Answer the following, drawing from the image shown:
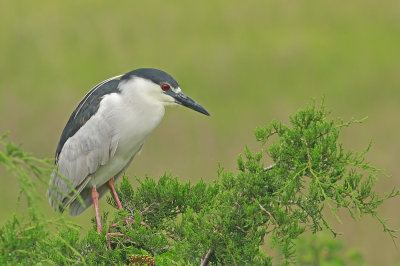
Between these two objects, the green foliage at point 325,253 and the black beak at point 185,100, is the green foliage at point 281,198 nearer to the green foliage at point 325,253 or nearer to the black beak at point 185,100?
the green foliage at point 325,253

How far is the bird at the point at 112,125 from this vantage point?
5.30 metres

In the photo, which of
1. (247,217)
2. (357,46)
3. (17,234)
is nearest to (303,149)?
(247,217)

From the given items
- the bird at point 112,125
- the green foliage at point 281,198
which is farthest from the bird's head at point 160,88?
→ the green foliage at point 281,198

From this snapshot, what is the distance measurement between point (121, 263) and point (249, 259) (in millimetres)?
1046

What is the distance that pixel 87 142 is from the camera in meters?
5.62

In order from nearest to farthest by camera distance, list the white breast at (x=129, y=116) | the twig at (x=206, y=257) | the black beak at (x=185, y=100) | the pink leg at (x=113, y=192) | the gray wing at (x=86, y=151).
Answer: the twig at (x=206, y=257) → the pink leg at (x=113, y=192) → the black beak at (x=185, y=100) → the white breast at (x=129, y=116) → the gray wing at (x=86, y=151)

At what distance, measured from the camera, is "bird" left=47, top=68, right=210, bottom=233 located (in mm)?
5297

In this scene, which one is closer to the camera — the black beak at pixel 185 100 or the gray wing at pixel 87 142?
the black beak at pixel 185 100

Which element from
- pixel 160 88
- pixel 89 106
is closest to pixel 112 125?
pixel 89 106

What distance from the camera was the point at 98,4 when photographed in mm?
18781

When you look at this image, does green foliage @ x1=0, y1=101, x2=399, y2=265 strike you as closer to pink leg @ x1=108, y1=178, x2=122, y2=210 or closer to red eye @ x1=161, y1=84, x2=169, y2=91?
pink leg @ x1=108, y1=178, x2=122, y2=210

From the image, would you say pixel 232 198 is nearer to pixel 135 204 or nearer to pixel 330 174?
pixel 330 174

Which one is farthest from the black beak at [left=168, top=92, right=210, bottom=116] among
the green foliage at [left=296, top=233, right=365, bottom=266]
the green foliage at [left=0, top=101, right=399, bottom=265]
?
the green foliage at [left=296, top=233, right=365, bottom=266]

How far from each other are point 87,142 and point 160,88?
871 mm
